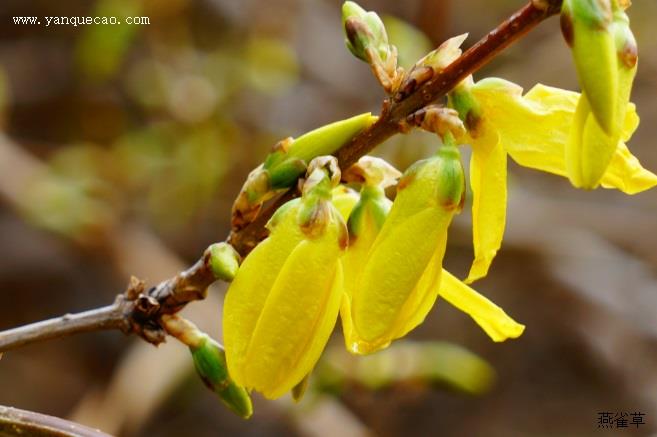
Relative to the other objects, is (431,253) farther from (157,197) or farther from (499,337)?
(157,197)

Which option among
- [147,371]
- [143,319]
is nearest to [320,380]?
[147,371]

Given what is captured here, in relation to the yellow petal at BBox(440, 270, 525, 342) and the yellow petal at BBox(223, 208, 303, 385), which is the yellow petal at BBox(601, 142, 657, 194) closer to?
the yellow petal at BBox(440, 270, 525, 342)

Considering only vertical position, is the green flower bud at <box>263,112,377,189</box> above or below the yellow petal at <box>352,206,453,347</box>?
above

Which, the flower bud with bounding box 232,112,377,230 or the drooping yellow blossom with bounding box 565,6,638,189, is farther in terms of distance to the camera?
the flower bud with bounding box 232,112,377,230

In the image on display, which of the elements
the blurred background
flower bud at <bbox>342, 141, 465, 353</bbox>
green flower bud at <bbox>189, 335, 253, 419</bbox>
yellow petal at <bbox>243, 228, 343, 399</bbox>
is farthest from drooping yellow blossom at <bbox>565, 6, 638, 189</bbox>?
the blurred background

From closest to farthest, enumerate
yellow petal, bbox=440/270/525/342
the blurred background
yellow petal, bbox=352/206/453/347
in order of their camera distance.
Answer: yellow petal, bbox=352/206/453/347, yellow petal, bbox=440/270/525/342, the blurred background

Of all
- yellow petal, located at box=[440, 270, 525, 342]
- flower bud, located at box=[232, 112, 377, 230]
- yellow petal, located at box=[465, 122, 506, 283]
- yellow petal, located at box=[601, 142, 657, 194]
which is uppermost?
flower bud, located at box=[232, 112, 377, 230]

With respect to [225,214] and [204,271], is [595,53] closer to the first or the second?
[204,271]
